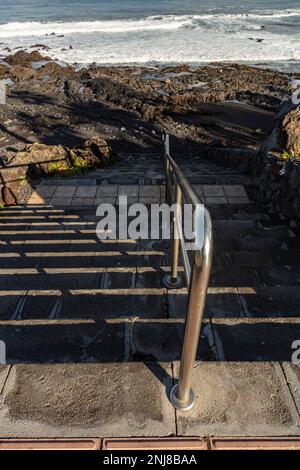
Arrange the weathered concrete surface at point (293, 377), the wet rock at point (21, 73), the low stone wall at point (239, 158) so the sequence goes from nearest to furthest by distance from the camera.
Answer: the weathered concrete surface at point (293, 377)
the low stone wall at point (239, 158)
the wet rock at point (21, 73)

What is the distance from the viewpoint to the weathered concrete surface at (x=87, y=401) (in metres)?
1.74

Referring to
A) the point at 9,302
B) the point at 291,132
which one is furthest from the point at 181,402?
the point at 291,132

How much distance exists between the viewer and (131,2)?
54719 millimetres

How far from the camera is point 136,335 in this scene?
2510 millimetres

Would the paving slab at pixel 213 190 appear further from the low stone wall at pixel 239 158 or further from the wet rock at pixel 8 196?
the wet rock at pixel 8 196

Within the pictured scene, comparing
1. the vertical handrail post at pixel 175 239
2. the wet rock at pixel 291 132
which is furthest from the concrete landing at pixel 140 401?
the wet rock at pixel 291 132

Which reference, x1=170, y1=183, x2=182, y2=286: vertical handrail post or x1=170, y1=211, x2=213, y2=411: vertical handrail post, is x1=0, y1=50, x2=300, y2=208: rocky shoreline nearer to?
x1=170, y1=183, x2=182, y2=286: vertical handrail post

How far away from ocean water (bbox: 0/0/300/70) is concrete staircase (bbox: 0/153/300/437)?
27389 millimetres

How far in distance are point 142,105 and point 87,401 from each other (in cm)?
1836

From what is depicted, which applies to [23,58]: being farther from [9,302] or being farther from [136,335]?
[136,335]

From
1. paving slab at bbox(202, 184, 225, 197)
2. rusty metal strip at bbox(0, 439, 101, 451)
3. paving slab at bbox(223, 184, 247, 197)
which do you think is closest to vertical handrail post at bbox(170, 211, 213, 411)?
rusty metal strip at bbox(0, 439, 101, 451)

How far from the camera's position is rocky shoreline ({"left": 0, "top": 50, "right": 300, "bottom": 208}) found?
1564 centimetres

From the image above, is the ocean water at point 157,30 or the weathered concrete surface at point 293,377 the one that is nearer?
the weathered concrete surface at point 293,377
